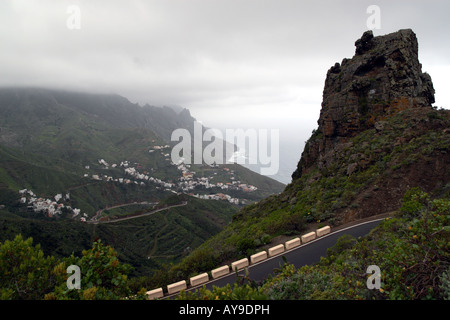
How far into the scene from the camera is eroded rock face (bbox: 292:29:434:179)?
84.2ft

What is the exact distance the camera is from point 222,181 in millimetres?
183500

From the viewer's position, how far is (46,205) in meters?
91.8

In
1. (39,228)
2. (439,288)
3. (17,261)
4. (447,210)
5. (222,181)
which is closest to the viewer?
(439,288)

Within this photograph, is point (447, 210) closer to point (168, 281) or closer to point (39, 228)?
point (168, 281)

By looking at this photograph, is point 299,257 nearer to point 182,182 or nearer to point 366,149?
point 366,149

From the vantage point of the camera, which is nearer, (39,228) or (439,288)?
(439,288)

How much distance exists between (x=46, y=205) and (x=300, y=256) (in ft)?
349

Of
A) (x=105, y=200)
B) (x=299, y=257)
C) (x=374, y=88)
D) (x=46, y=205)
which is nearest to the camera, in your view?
(x=299, y=257)

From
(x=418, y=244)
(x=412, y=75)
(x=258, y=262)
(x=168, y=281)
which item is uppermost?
(x=412, y=75)

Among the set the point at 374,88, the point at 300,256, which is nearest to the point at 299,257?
the point at 300,256

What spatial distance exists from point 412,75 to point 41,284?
1359 inches

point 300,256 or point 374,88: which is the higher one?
point 374,88

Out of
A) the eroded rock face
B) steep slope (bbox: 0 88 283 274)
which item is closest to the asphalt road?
the eroded rock face
